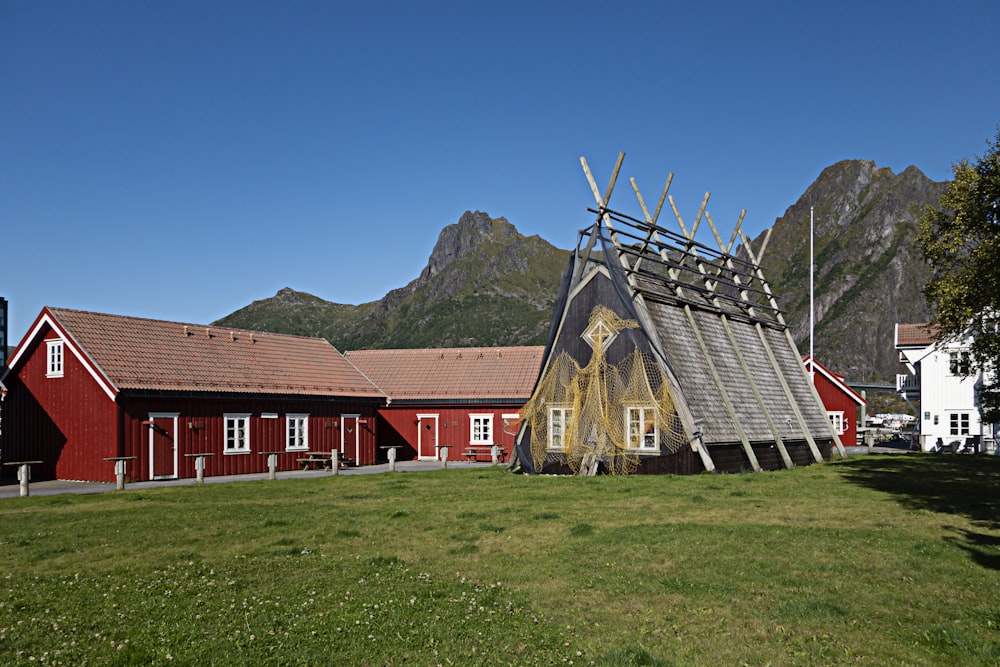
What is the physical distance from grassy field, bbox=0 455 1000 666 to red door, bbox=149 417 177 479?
10622mm

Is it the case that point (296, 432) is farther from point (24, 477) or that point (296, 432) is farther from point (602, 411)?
point (602, 411)

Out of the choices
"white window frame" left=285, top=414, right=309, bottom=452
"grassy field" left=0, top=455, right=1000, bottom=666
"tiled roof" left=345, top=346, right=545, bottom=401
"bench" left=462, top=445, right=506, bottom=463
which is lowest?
"bench" left=462, top=445, right=506, bottom=463

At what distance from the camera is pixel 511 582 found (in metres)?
11.1

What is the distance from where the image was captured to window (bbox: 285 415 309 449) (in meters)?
36.6

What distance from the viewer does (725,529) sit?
14977 mm

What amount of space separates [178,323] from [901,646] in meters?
34.4

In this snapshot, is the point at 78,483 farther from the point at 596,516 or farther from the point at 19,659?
the point at 19,659

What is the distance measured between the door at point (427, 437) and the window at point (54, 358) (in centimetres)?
1824

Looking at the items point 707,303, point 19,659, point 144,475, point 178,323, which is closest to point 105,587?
point 19,659

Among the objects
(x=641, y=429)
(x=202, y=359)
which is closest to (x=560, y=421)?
(x=641, y=429)

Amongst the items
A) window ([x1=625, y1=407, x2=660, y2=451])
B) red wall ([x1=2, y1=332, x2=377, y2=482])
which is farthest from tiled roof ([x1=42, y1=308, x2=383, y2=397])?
window ([x1=625, y1=407, x2=660, y2=451])

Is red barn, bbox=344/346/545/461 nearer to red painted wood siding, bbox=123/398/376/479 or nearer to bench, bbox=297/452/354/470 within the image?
red painted wood siding, bbox=123/398/376/479

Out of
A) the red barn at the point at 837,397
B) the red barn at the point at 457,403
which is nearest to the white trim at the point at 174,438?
the red barn at the point at 457,403

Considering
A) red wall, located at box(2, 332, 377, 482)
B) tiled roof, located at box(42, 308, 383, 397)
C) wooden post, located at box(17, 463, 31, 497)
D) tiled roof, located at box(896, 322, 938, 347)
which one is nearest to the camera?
wooden post, located at box(17, 463, 31, 497)
